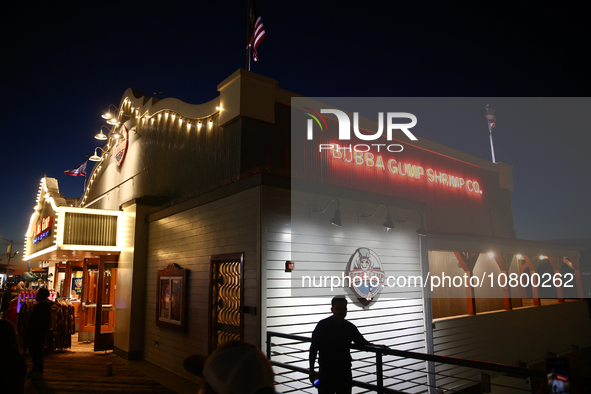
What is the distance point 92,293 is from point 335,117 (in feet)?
37.1

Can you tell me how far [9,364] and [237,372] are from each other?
3.02 m

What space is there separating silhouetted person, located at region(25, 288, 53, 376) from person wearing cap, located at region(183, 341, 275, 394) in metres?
8.72

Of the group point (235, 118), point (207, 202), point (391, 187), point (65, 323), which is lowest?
point (65, 323)

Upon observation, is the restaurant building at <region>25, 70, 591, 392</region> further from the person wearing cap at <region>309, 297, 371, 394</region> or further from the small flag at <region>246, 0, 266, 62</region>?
the small flag at <region>246, 0, 266, 62</region>

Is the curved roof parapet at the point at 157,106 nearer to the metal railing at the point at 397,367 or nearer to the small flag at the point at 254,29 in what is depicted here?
the small flag at the point at 254,29

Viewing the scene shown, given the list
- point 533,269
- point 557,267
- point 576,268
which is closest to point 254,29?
point 533,269

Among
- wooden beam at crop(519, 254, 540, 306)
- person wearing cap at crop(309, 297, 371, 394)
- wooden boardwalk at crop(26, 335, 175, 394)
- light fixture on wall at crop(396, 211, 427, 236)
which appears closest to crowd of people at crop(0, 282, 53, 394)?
wooden boardwalk at crop(26, 335, 175, 394)

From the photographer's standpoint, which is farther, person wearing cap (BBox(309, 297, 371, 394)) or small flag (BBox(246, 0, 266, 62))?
small flag (BBox(246, 0, 266, 62))

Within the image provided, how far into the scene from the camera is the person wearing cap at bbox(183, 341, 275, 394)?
1.35 m

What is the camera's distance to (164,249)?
32.5ft

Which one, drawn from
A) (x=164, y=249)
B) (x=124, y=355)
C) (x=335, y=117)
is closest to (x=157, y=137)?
(x=164, y=249)

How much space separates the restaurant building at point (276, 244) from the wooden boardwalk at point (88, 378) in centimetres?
68

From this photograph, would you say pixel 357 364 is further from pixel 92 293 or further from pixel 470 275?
pixel 92 293

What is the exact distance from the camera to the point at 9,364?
3291 mm
